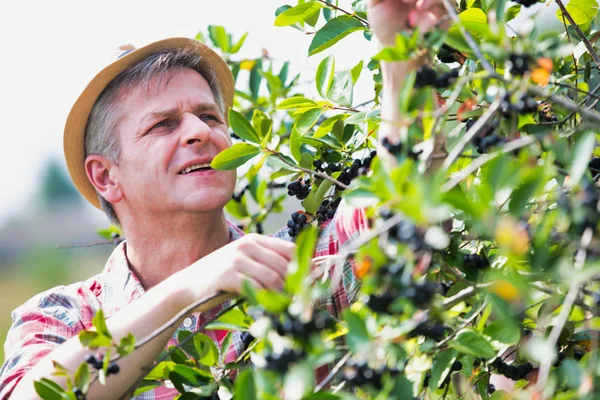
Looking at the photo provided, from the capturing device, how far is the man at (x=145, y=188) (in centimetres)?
200

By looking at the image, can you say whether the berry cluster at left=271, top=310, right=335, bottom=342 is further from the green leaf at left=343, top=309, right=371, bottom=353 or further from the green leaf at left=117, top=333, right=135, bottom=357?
the green leaf at left=117, top=333, right=135, bottom=357

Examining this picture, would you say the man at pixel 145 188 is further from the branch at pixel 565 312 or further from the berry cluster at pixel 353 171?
the branch at pixel 565 312

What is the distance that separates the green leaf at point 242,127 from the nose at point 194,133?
1.82 ft

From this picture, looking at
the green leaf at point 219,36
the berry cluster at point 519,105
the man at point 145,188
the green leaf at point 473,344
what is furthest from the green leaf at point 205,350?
the green leaf at point 219,36

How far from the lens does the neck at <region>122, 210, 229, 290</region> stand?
230 centimetres

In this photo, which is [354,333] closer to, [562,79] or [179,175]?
A: [562,79]

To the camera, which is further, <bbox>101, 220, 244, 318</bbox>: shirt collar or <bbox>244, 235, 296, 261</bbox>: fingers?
<bbox>101, 220, 244, 318</bbox>: shirt collar

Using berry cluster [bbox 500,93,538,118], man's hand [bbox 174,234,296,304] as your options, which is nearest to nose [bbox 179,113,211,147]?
man's hand [bbox 174,234,296,304]

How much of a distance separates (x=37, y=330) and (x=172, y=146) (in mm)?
610

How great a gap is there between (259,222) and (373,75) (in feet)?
2.87

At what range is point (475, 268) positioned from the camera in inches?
51.0

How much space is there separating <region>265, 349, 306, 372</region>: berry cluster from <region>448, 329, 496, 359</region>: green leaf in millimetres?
366

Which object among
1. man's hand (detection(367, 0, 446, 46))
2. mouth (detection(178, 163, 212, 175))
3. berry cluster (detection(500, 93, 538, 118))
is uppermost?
man's hand (detection(367, 0, 446, 46))

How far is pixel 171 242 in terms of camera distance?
2348mm
